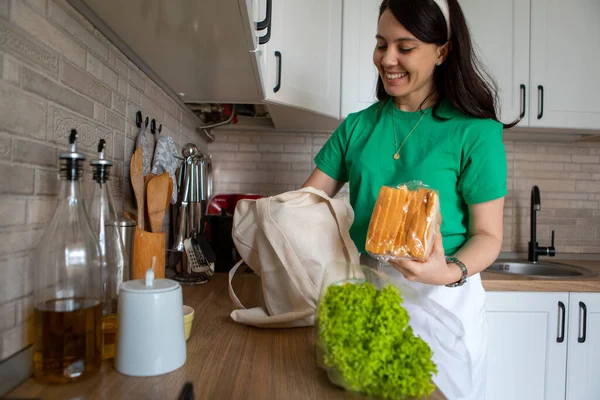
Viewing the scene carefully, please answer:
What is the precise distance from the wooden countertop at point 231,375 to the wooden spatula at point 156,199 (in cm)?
28

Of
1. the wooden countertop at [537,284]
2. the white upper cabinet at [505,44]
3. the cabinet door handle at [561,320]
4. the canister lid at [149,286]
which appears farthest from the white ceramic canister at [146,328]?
the white upper cabinet at [505,44]

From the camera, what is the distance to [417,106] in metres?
1.04

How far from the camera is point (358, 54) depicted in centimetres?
175

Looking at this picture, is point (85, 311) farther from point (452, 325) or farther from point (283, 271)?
point (452, 325)

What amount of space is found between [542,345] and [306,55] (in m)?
1.36

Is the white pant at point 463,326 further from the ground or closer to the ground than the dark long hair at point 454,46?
closer to the ground

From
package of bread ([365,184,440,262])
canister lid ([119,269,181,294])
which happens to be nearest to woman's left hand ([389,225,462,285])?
package of bread ([365,184,440,262])

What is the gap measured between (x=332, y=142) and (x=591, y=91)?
1417 mm

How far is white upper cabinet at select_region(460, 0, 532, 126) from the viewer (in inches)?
70.7

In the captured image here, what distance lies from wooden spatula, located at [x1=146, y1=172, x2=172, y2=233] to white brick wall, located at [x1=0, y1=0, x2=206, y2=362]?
0.18 m

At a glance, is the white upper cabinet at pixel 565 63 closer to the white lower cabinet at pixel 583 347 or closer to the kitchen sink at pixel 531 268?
the kitchen sink at pixel 531 268

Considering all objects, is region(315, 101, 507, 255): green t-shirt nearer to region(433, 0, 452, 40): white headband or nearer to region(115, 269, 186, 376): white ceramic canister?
region(433, 0, 452, 40): white headband

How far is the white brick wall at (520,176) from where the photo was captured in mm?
2125

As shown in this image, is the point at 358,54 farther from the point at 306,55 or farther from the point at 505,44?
the point at 505,44
